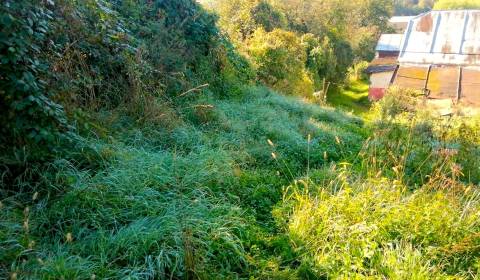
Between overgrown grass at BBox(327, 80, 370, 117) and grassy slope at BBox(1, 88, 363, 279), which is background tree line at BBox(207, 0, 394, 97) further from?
grassy slope at BBox(1, 88, 363, 279)

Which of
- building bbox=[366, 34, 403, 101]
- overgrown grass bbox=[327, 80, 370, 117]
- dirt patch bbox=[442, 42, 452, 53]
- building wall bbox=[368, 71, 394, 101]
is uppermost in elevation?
dirt patch bbox=[442, 42, 452, 53]

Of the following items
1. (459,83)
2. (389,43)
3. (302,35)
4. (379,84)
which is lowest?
(379,84)

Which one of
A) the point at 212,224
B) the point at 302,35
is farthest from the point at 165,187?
the point at 302,35

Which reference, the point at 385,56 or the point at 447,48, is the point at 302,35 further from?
the point at 385,56

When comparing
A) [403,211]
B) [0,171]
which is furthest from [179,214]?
[403,211]

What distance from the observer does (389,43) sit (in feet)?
99.9

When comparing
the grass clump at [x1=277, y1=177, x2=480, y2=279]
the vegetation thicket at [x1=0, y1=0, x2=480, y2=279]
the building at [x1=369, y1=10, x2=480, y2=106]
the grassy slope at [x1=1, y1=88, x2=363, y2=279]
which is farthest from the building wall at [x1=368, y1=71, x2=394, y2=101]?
the grass clump at [x1=277, y1=177, x2=480, y2=279]

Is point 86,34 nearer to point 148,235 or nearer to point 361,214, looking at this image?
point 148,235

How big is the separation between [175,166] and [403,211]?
2.23 metres

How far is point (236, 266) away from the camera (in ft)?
8.95

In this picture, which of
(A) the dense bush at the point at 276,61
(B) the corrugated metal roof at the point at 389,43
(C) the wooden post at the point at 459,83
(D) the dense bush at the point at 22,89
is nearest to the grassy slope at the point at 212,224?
(D) the dense bush at the point at 22,89

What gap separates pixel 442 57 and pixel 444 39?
1218 millimetres

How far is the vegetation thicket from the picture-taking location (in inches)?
102

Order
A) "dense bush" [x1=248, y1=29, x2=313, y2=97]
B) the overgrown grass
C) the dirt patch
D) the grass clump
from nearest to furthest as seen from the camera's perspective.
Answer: the grass clump < "dense bush" [x1=248, y1=29, x2=313, y2=97] < the dirt patch < the overgrown grass
